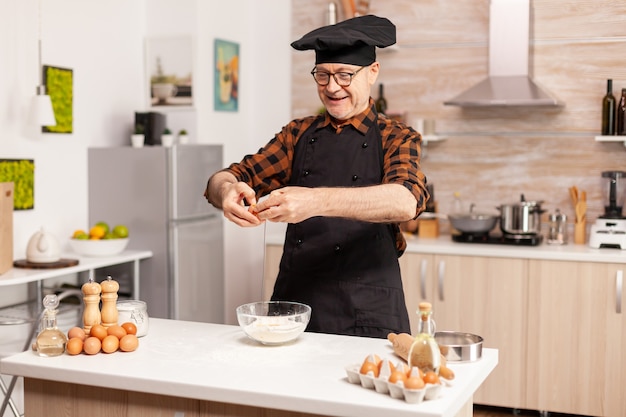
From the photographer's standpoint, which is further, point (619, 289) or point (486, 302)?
point (486, 302)

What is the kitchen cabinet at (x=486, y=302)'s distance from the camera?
177 inches

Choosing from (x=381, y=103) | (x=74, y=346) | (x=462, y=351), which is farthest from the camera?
(x=381, y=103)

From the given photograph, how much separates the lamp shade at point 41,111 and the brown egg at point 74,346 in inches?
89.7

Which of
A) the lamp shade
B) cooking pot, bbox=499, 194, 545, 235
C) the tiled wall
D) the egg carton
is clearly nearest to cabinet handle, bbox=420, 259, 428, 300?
cooking pot, bbox=499, 194, 545, 235

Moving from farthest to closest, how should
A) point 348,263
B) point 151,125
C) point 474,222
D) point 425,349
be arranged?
point 151,125 < point 474,222 < point 348,263 < point 425,349

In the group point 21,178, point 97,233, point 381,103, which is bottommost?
point 97,233

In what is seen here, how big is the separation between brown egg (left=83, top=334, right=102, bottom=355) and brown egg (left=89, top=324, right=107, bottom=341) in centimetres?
2

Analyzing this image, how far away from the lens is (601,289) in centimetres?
433

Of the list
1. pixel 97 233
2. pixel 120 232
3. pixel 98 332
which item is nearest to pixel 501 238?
pixel 120 232

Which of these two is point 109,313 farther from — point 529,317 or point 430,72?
point 430,72

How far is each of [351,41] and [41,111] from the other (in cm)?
235

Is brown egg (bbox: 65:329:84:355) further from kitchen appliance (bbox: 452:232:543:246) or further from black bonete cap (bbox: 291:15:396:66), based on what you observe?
kitchen appliance (bbox: 452:232:543:246)

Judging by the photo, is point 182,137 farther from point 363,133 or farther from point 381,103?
point 363,133

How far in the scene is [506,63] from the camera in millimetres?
4891
